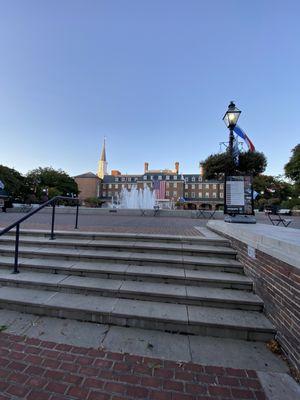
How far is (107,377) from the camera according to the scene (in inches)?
81.3

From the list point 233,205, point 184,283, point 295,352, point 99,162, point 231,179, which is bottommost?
point 295,352

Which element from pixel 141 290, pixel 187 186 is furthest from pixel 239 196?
pixel 187 186

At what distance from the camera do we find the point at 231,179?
663 centimetres

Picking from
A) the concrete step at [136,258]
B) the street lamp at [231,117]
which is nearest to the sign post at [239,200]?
the street lamp at [231,117]

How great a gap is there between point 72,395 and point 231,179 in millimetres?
6076

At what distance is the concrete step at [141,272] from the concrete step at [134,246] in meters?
0.49

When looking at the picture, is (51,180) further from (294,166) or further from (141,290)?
(141,290)

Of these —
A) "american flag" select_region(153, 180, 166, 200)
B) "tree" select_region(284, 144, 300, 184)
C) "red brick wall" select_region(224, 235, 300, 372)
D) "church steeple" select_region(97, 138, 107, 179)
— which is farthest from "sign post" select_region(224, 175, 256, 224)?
"church steeple" select_region(97, 138, 107, 179)

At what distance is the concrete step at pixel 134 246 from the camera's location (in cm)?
435

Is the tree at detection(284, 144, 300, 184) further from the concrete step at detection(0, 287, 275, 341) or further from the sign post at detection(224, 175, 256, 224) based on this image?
the concrete step at detection(0, 287, 275, 341)

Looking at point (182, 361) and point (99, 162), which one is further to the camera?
point (99, 162)

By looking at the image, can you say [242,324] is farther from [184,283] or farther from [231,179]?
[231,179]

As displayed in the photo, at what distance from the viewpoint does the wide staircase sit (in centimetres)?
281

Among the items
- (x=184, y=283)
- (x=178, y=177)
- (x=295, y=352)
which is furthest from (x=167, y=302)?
(x=178, y=177)
